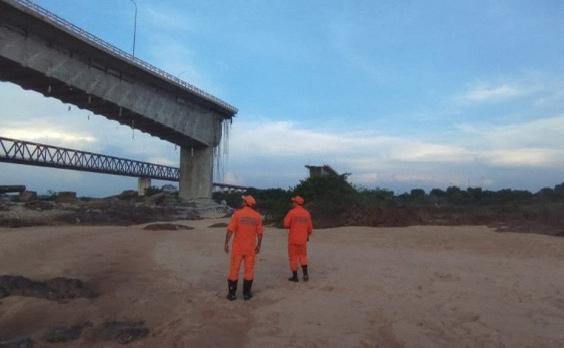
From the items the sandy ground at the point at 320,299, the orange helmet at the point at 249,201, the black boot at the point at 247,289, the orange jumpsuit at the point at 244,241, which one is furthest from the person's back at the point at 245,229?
the sandy ground at the point at 320,299

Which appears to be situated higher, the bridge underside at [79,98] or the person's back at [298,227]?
the bridge underside at [79,98]

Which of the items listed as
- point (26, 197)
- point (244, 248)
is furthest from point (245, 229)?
point (26, 197)

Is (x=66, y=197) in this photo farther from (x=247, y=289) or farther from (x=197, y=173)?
(x=247, y=289)

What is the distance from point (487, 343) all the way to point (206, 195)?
51.5 meters

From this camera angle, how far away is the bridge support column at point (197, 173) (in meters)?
57.6

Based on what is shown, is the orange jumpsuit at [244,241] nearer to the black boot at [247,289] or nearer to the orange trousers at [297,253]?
the black boot at [247,289]

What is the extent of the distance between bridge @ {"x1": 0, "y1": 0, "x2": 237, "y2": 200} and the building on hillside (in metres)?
16.6

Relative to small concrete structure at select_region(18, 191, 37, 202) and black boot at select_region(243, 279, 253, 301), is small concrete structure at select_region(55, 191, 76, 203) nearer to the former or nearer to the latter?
small concrete structure at select_region(18, 191, 37, 202)

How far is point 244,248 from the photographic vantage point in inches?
379

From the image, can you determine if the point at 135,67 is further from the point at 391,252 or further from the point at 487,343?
the point at 487,343

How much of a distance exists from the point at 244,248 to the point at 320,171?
86.9 ft

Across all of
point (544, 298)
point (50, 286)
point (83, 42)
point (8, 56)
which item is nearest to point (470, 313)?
point (544, 298)

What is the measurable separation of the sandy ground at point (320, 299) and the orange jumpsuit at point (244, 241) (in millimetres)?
531

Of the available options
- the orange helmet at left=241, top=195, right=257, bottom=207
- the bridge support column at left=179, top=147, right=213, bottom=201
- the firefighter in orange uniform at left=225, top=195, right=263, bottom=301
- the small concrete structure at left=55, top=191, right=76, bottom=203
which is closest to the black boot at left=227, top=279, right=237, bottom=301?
the firefighter in orange uniform at left=225, top=195, right=263, bottom=301
